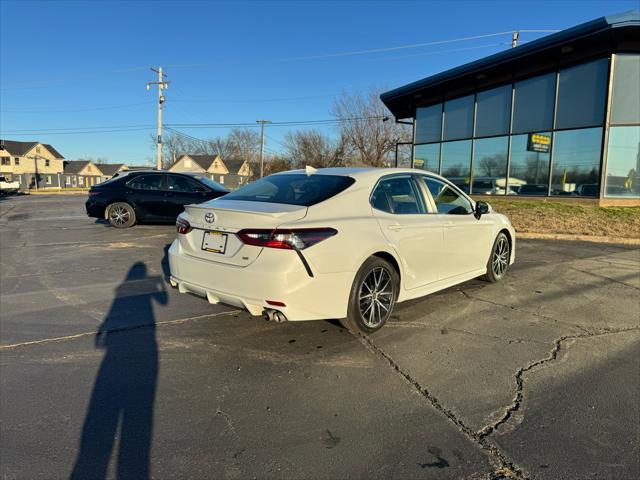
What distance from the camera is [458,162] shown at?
66.4 feet

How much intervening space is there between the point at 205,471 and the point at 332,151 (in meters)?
44.6

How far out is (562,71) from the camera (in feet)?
52.4

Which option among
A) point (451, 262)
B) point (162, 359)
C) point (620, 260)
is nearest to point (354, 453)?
point (162, 359)

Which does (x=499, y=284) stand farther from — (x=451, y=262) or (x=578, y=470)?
(x=578, y=470)

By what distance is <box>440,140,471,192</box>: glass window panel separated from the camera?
19.7 meters

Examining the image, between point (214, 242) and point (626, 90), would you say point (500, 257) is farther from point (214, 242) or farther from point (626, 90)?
point (626, 90)

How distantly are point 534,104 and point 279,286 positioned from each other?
1698cm

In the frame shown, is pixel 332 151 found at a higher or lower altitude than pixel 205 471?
higher

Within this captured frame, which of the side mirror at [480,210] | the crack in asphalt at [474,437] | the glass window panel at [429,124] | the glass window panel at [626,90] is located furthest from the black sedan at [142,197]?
the glass window panel at [429,124]

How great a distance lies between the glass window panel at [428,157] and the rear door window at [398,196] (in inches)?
677

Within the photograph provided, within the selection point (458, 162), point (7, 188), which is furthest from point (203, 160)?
point (458, 162)

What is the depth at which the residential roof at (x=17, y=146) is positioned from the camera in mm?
70688

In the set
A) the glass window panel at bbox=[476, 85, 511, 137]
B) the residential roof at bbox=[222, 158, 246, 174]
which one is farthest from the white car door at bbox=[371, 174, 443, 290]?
the residential roof at bbox=[222, 158, 246, 174]

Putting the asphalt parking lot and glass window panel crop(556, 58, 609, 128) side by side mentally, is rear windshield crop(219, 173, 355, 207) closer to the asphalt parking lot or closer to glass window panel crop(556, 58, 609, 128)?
the asphalt parking lot
